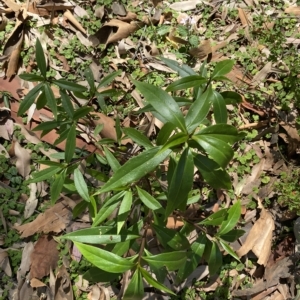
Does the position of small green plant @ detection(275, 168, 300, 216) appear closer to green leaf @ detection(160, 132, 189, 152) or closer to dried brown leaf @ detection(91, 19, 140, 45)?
green leaf @ detection(160, 132, 189, 152)

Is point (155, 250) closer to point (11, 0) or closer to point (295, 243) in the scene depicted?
point (295, 243)

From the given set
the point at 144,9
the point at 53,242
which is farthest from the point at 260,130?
the point at 53,242

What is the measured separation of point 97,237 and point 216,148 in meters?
0.62

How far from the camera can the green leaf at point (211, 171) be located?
1.48m

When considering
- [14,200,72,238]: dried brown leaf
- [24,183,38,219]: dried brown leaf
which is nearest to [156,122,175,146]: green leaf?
[14,200,72,238]: dried brown leaf

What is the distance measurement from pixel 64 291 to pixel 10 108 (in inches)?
47.9

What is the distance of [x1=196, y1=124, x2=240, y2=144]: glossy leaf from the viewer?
4.54 feet

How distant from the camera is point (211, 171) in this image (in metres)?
1.49

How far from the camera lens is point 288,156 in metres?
2.78

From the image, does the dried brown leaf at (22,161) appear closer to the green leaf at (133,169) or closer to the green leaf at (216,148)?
the green leaf at (133,169)

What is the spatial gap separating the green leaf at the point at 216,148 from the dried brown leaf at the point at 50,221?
5.02 ft

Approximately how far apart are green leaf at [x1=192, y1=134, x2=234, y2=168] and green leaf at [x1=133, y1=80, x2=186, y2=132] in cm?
9

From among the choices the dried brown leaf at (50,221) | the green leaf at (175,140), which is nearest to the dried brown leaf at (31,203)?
the dried brown leaf at (50,221)

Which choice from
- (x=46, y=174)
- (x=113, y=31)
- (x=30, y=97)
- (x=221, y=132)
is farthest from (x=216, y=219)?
(x=113, y=31)
